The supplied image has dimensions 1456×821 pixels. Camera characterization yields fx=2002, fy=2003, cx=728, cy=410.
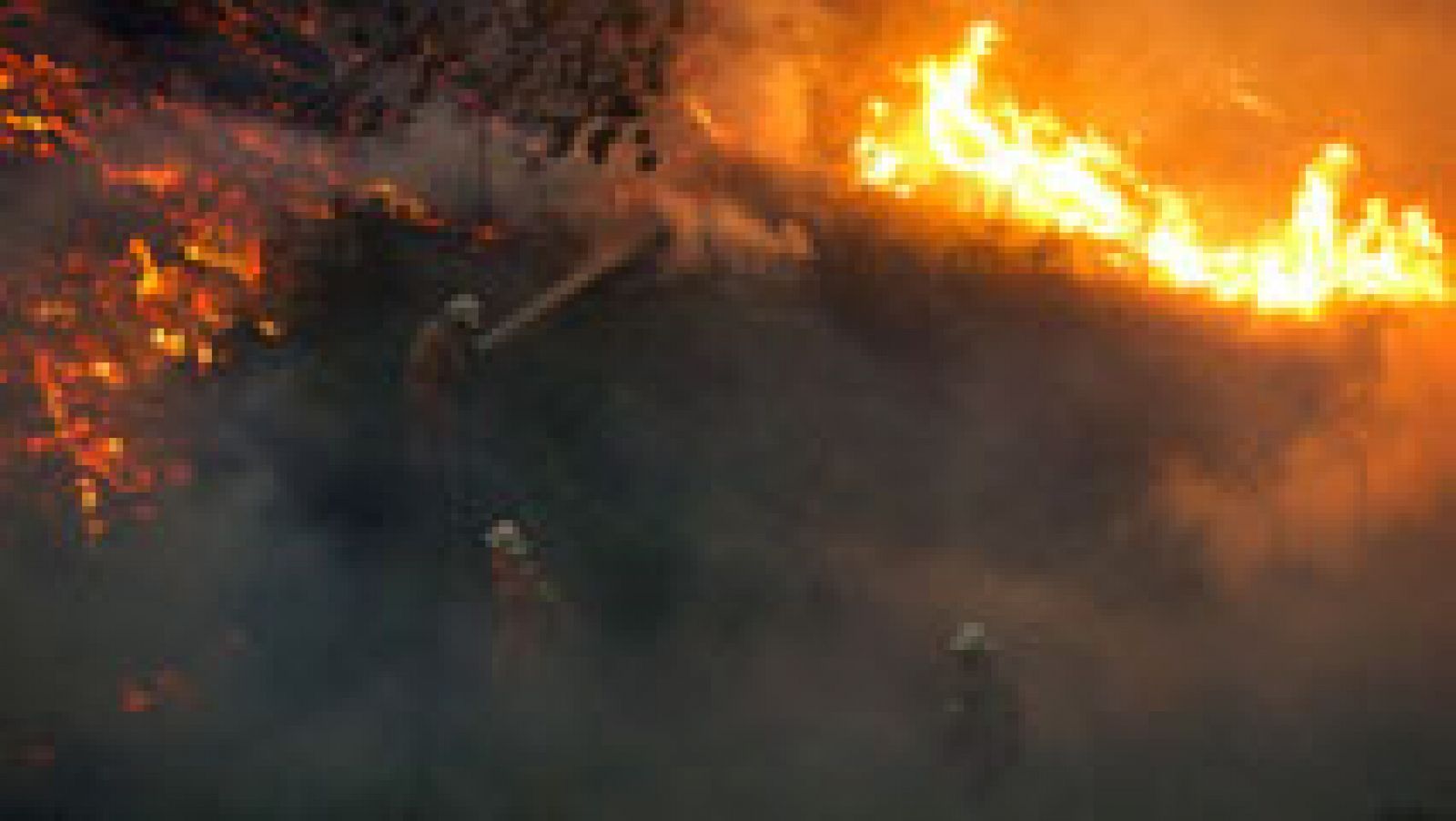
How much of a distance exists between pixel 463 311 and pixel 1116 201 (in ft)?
24.9

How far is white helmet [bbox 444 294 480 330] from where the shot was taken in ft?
63.9

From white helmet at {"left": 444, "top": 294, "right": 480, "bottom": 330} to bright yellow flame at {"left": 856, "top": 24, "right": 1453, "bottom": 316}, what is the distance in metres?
4.57

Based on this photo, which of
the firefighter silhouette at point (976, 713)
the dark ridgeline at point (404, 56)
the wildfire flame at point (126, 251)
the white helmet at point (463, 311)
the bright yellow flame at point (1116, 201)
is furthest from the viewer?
the firefighter silhouette at point (976, 713)

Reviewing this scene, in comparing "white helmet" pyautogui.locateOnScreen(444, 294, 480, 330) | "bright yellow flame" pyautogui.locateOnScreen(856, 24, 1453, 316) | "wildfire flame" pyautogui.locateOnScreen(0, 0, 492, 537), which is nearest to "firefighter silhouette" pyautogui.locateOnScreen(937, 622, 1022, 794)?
"bright yellow flame" pyautogui.locateOnScreen(856, 24, 1453, 316)

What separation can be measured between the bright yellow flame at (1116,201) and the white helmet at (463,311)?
4.57 meters

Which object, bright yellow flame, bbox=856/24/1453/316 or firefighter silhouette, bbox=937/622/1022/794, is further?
firefighter silhouette, bbox=937/622/1022/794

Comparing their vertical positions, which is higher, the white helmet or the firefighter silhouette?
the white helmet

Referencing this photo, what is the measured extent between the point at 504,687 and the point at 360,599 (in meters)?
2.23

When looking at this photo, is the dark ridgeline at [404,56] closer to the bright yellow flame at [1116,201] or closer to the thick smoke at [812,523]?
the thick smoke at [812,523]

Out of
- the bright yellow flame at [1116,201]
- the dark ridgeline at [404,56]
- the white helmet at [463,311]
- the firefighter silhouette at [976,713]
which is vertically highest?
the dark ridgeline at [404,56]

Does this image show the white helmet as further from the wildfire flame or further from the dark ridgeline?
the dark ridgeline

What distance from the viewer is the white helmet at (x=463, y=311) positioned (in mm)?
19469

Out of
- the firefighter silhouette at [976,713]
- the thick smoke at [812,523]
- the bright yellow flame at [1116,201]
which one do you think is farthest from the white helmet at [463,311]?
the firefighter silhouette at [976,713]

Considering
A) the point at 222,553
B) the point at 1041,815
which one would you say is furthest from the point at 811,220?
the point at 1041,815
